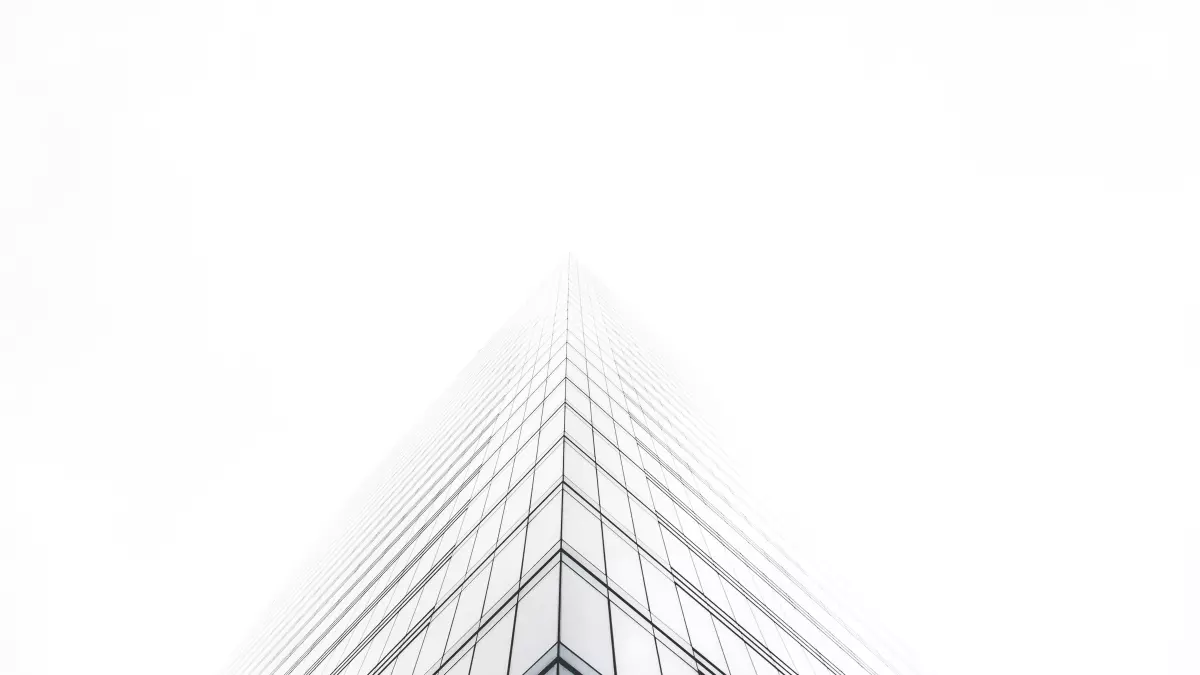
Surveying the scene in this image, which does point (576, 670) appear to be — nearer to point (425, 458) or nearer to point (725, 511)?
point (725, 511)

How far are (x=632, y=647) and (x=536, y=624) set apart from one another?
1.23 meters

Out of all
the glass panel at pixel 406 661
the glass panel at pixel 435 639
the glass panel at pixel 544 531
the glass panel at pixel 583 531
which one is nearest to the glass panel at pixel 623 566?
the glass panel at pixel 583 531

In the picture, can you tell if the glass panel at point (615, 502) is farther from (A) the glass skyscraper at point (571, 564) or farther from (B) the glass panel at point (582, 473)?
(B) the glass panel at point (582, 473)

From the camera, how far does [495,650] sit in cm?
773

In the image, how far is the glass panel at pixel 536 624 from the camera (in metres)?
6.98

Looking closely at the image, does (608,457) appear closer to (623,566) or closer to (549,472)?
(549,472)

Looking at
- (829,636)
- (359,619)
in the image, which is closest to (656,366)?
(829,636)

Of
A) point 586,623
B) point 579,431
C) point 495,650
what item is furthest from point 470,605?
point 579,431

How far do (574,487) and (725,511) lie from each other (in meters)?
10.0

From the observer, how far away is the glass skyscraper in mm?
8125

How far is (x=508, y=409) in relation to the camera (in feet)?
62.2

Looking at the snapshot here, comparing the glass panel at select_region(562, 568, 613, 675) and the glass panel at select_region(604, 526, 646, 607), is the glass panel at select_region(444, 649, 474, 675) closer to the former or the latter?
the glass panel at select_region(562, 568, 613, 675)

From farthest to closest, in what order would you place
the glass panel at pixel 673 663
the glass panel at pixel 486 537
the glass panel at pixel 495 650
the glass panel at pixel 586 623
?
1. the glass panel at pixel 486 537
2. the glass panel at pixel 673 663
3. the glass panel at pixel 495 650
4. the glass panel at pixel 586 623

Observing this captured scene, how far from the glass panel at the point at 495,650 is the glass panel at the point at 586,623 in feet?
2.79
